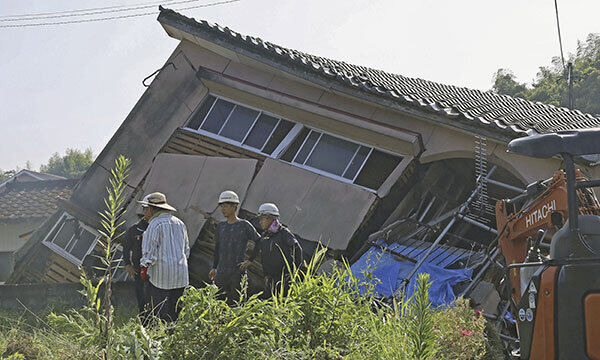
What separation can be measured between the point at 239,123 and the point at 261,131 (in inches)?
20.8

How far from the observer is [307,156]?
11039 mm

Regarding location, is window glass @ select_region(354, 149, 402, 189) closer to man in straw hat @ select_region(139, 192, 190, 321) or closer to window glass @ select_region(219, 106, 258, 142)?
window glass @ select_region(219, 106, 258, 142)

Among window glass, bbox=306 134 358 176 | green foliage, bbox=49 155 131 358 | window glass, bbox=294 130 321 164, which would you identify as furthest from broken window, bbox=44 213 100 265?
green foliage, bbox=49 155 131 358

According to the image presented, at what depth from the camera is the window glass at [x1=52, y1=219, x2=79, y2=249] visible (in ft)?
42.1

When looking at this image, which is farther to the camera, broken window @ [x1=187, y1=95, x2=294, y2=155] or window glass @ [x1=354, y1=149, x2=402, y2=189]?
broken window @ [x1=187, y1=95, x2=294, y2=155]

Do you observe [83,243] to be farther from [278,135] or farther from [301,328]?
[301,328]

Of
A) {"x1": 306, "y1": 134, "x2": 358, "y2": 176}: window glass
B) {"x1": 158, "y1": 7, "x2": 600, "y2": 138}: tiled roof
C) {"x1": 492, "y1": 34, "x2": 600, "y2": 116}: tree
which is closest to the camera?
{"x1": 158, "y1": 7, "x2": 600, "y2": 138}: tiled roof

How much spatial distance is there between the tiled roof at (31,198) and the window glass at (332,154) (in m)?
15.2

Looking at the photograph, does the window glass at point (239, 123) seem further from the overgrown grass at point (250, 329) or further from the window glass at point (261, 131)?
the overgrown grass at point (250, 329)

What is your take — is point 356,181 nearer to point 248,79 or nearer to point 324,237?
point 324,237

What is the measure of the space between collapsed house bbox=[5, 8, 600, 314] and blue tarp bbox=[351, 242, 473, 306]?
0.20 ft

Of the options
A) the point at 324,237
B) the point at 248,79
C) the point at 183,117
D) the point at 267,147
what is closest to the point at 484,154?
the point at 324,237

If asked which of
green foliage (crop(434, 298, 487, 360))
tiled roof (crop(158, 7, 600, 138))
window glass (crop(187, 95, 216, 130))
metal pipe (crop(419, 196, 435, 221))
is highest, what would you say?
tiled roof (crop(158, 7, 600, 138))

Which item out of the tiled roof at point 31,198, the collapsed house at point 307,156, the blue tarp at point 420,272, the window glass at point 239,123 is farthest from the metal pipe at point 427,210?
the tiled roof at point 31,198
